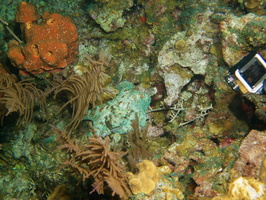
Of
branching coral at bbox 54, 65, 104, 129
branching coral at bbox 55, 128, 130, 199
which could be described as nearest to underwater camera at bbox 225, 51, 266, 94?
branching coral at bbox 55, 128, 130, 199

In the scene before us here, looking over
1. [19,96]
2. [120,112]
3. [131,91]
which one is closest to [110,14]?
[131,91]

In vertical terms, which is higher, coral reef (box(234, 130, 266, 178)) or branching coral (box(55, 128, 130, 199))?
coral reef (box(234, 130, 266, 178))

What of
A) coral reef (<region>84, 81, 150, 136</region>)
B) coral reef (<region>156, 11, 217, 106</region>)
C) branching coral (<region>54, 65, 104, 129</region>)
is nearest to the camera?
branching coral (<region>54, 65, 104, 129</region>)

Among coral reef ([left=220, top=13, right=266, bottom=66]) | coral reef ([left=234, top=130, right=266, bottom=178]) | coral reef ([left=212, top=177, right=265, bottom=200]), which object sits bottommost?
coral reef ([left=212, top=177, right=265, bottom=200])

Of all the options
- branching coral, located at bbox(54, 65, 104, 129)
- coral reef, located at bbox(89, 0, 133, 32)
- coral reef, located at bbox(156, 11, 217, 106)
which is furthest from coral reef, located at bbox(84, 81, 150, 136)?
coral reef, located at bbox(89, 0, 133, 32)

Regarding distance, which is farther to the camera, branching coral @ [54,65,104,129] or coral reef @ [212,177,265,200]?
branching coral @ [54,65,104,129]

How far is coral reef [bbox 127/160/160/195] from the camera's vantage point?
226cm

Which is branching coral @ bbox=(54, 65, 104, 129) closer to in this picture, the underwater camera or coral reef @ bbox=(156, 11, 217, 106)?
coral reef @ bbox=(156, 11, 217, 106)

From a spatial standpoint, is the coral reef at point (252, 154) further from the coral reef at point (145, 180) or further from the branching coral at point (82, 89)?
the branching coral at point (82, 89)

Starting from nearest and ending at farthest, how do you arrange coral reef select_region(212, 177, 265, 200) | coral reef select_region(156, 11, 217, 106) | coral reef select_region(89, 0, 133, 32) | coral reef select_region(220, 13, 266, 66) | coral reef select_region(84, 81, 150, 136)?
coral reef select_region(212, 177, 265, 200) < coral reef select_region(220, 13, 266, 66) < coral reef select_region(84, 81, 150, 136) < coral reef select_region(156, 11, 217, 106) < coral reef select_region(89, 0, 133, 32)

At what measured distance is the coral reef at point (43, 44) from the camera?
11.5 feet

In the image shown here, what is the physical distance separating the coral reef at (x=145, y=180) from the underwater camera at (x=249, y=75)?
176cm

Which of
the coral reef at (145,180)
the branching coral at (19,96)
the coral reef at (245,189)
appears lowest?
the coral reef at (145,180)

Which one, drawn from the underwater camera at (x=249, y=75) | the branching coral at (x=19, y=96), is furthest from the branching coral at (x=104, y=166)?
the underwater camera at (x=249, y=75)
